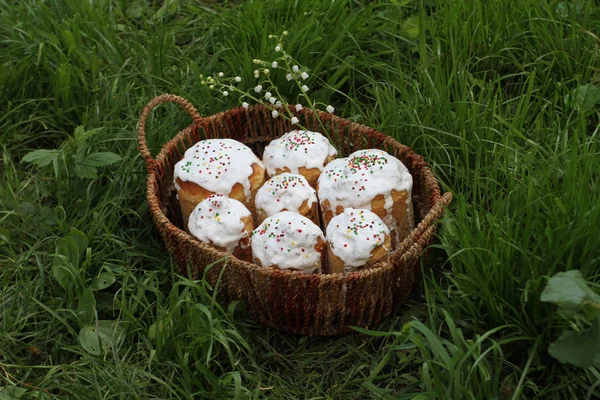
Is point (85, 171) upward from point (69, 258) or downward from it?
upward

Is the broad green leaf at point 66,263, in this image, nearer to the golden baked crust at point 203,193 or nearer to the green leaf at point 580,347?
the golden baked crust at point 203,193

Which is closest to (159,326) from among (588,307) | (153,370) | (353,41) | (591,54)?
(153,370)

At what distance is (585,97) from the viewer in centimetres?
219

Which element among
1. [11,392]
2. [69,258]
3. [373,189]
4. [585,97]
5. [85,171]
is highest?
[585,97]

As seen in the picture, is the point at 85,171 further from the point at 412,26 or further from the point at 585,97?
the point at 585,97

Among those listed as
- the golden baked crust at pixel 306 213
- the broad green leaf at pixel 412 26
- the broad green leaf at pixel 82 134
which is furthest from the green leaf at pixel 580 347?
the broad green leaf at pixel 82 134

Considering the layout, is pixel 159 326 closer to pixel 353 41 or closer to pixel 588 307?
pixel 588 307

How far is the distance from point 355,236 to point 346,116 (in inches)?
29.8

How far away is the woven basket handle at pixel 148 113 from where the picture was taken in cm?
209

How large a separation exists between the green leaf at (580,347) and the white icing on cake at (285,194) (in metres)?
0.70

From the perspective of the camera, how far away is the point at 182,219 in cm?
220

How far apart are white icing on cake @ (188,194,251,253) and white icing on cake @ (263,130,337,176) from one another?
217 mm

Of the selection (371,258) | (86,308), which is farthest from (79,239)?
(371,258)

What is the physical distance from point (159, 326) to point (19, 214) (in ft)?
2.09
